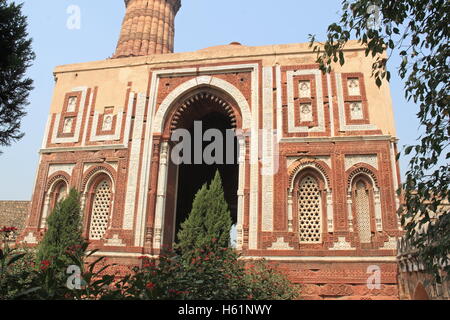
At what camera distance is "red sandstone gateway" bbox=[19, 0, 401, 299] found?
998cm

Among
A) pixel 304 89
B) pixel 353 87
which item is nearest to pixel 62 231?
pixel 304 89

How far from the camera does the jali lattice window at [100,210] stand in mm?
11812

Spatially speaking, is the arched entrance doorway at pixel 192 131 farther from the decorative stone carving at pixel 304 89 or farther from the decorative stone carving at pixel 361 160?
the decorative stone carving at pixel 361 160

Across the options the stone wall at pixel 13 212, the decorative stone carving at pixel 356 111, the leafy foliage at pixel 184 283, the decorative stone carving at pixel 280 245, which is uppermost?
the decorative stone carving at pixel 356 111

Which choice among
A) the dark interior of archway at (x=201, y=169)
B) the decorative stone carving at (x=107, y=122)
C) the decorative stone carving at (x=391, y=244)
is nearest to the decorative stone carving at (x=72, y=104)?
the decorative stone carving at (x=107, y=122)

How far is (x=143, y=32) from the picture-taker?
2500cm

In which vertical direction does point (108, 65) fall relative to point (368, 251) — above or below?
above

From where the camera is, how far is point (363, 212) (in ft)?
33.9

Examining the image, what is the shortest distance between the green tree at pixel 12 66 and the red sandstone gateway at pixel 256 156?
423 centimetres

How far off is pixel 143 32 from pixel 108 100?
45.6ft

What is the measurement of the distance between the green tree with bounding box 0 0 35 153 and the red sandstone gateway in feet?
13.9

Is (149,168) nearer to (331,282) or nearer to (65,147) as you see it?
(65,147)

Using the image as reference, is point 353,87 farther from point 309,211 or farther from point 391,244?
point 391,244
